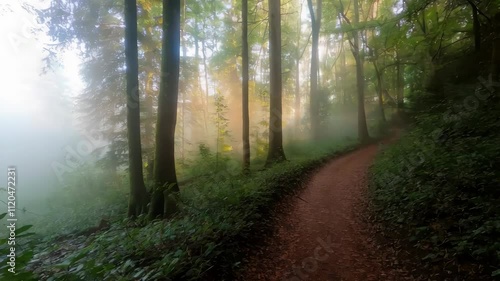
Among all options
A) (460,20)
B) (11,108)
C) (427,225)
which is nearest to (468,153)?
(427,225)

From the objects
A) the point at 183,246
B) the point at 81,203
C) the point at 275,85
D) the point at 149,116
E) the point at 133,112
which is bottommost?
the point at 81,203

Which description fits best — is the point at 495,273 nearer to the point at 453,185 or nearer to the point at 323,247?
the point at 453,185

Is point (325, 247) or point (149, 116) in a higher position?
point (149, 116)

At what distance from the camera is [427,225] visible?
16.1 feet

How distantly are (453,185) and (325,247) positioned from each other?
2.77m

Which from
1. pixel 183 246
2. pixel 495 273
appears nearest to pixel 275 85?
pixel 183 246

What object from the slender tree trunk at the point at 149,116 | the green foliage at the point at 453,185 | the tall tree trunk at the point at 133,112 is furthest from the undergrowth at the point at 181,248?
the slender tree trunk at the point at 149,116

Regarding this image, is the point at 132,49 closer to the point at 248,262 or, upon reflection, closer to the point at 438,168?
the point at 248,262

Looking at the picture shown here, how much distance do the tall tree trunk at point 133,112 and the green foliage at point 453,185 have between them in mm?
7037

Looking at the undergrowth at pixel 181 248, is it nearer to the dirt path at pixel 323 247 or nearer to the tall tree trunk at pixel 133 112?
the dirt path at pixel 323 247

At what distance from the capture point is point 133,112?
8.57 m

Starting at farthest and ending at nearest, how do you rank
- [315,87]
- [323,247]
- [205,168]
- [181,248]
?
[315,87]
[205,168]
[323,247]
[181,248]

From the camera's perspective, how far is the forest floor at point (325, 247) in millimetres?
4520

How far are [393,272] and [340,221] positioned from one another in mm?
2311
